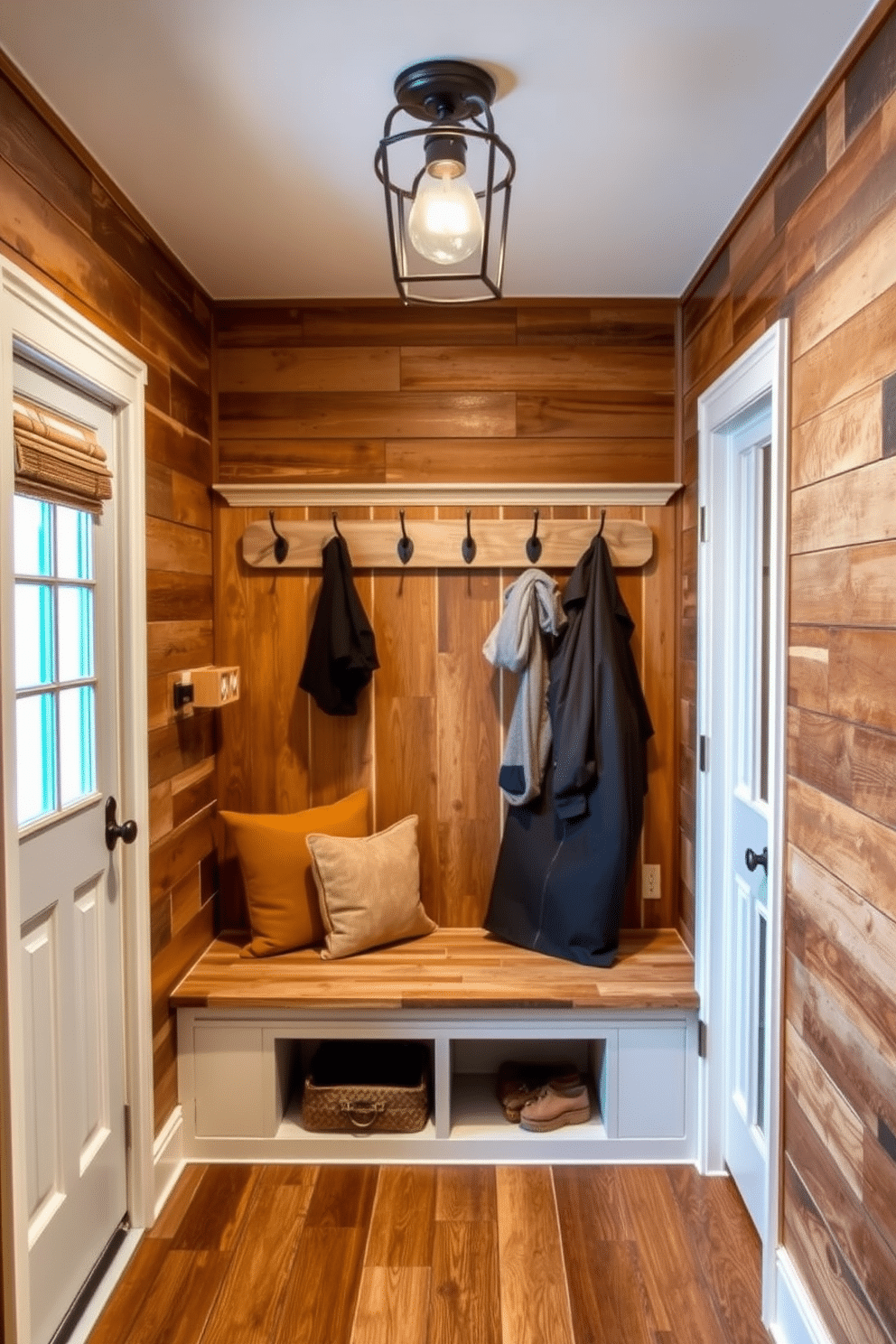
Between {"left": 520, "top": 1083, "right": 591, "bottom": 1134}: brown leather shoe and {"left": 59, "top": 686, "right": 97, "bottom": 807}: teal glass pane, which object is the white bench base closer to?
{"left": 520, "top": 1083, "right": 591, "bottom": 1134}: brown leather shoe

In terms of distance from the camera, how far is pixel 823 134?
1.68m

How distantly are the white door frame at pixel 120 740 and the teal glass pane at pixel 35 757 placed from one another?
131 mm

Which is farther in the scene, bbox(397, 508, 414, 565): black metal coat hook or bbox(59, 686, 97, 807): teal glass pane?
bbox(397, 508, 414, 565): black metal coat hook

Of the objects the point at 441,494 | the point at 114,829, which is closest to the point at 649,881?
the point at 441,494

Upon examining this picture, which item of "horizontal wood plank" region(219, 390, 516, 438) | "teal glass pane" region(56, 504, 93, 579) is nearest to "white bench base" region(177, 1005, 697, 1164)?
"teal glass pane" region(56, 504, 93, 579)

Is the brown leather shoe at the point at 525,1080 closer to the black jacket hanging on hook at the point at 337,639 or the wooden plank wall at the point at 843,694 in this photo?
the wooden plank wall at the point at 843,694

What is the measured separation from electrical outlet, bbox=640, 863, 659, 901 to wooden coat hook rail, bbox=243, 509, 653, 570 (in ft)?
3.05

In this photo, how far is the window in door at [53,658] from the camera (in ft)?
5.66

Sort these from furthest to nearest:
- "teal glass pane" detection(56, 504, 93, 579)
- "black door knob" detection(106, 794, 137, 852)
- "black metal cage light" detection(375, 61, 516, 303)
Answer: "black door knob" detection(106, 794, 137, 852)
"teal glass pane" detection(56, 504, 93, 579)
"black metal cage light" detection(375, 61, 516, 303)

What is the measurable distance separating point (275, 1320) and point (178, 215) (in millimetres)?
2479

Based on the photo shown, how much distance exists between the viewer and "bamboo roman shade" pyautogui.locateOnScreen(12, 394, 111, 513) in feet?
5.40

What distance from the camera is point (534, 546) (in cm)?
281

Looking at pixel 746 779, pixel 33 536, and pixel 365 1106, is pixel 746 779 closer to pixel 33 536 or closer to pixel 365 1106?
pixel 365 1106

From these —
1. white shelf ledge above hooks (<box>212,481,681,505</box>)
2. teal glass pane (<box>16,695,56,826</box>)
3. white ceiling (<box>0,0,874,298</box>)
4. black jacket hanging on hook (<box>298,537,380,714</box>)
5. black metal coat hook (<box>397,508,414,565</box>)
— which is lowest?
teal glass pane (<box>16,695,56,826</box>)
